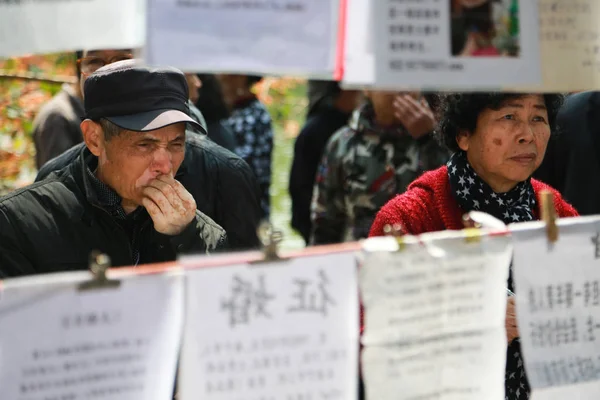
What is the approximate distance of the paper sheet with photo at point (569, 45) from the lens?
71.3 inches

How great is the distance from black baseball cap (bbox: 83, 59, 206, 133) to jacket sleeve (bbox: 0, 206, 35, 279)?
421 mm

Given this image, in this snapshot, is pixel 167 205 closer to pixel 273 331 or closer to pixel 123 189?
pixel 123 189

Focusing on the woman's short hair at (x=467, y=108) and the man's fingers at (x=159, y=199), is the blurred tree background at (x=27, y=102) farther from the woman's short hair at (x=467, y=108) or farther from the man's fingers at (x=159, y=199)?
the woman's short hair at (x=467, y=108)

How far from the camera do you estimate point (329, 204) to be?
4816 mm

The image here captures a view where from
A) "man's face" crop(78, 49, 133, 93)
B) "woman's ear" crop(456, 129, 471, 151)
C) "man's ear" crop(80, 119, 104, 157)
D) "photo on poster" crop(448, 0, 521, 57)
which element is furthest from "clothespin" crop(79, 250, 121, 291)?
"man's face" crop(78, 49, 133, 93)

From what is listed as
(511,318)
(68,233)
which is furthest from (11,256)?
(511,318)

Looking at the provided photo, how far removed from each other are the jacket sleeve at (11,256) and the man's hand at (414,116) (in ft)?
7.77

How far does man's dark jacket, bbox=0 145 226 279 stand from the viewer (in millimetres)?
2514

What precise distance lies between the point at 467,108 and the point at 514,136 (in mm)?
173

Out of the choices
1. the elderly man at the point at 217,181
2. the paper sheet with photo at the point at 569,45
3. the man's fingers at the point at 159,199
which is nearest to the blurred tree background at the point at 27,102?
the elderly man at the point at 217,181

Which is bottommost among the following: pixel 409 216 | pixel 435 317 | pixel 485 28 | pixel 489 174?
pixel 435 317

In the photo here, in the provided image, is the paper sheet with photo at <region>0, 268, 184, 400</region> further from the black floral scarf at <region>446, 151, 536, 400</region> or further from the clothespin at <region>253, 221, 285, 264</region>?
the black floral scarf at <region>446, 151, 536, 400</region>

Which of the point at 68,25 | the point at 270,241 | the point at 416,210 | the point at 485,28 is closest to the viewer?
the point at 68,25

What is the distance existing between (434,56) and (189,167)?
188 centimetres
